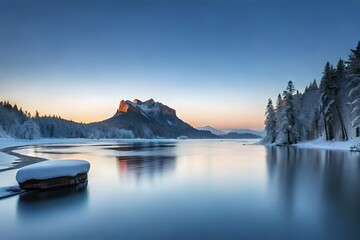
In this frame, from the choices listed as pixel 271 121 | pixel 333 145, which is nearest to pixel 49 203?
pixel 333 145

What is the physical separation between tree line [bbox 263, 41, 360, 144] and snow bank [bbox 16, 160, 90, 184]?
38.7 metres

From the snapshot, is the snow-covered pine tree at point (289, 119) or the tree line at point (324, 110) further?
the snow-covered pine tree at point (289, 119)

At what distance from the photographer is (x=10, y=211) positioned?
32.0 feet

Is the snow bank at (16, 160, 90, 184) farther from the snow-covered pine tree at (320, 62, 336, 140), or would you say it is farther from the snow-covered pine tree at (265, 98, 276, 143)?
the snow-covered pine tree at (265, 98, 276, 143)

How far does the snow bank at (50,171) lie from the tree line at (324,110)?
127 ft

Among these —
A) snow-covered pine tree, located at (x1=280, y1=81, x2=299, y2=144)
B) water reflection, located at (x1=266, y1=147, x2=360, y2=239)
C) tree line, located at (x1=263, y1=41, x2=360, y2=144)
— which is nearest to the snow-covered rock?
water reflection, located at (x1=266, y1=147, x2=360, y2=239)

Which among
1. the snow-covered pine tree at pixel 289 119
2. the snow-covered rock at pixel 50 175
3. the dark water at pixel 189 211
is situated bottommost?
the dark water at pixel 189 211

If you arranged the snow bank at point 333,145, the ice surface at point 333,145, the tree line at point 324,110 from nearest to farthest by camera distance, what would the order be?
1. the snow bank at point 333,145
2. the ice surface at point 333,145
3. the tree line at point 324,110

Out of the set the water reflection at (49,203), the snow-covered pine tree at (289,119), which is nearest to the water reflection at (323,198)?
the water reflection at (49,203)

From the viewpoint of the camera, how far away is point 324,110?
49.0 metres

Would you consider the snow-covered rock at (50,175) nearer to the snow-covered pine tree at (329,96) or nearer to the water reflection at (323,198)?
the water reflection at (323,198)

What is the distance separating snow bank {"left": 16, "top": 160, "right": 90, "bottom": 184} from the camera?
12523 millimetres

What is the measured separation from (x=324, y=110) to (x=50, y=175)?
51573mm

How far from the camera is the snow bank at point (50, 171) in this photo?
1252cm
